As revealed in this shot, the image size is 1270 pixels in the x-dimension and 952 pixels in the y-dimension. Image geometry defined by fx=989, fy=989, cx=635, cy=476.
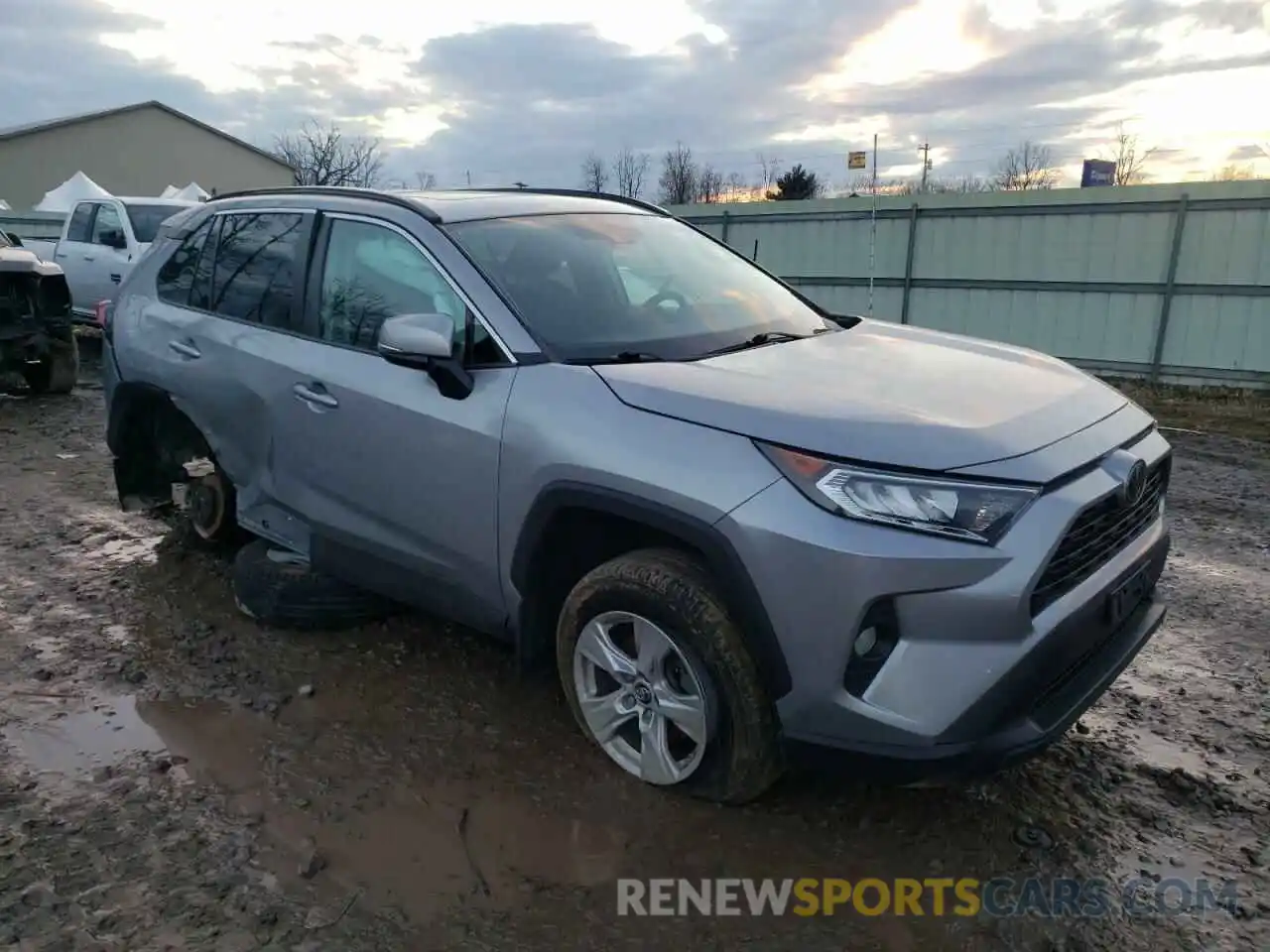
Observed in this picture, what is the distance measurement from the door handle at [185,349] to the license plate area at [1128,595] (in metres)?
3.66

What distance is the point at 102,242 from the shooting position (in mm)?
12875

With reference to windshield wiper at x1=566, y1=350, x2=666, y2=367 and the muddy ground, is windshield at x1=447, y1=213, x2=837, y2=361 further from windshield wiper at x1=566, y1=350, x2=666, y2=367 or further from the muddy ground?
the muddy ground

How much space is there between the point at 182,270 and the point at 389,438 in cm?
200

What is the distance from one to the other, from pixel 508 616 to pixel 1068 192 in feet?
38.4

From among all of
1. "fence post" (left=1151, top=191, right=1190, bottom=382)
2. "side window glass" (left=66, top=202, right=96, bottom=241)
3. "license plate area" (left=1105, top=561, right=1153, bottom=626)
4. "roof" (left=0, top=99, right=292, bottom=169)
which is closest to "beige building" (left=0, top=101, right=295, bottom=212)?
"roof" (left=0, top=99, right=292, bottom=169)

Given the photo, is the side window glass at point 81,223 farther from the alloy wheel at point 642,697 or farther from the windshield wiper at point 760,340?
the alloy wheel at point 642,697

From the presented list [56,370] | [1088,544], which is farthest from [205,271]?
[56,370]

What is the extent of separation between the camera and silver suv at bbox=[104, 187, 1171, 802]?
243 cm

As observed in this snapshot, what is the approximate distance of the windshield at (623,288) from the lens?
326 centimetres

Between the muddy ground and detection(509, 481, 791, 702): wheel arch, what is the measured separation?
53 cm

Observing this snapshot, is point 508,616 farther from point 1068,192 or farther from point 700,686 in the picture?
point 1068,192

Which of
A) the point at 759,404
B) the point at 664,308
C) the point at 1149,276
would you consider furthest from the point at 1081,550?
the point at 1149,276

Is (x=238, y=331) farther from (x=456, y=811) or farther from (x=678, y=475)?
(x=678, y=475)

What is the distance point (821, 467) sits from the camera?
8.16 ft
